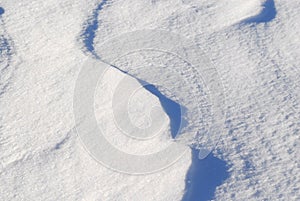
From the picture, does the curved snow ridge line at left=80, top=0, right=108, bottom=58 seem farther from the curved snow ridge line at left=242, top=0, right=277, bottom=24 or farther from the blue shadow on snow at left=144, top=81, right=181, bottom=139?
the curved snow ridge line at left=242, top=0, right=277, bottom=24

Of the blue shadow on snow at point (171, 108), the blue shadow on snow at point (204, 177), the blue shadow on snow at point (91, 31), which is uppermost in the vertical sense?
the blue shadow on snow at point (91, 31)

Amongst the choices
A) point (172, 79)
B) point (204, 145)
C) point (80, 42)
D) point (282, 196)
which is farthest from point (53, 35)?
point (282, 196)

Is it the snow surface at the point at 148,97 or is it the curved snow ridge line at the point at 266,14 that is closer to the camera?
the snow surface at the point at 148,97

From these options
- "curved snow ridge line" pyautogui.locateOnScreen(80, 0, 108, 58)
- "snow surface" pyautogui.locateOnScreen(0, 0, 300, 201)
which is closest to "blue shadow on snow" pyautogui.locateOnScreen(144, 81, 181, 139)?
"snow surface" pyautogui.locateOnScreen(0, 0, 300, 201)

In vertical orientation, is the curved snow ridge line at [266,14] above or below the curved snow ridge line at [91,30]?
below

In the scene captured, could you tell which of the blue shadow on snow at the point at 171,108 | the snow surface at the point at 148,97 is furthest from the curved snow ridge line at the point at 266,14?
the blue shadow on snow at the point at 171,108

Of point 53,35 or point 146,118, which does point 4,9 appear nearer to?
point 53,35

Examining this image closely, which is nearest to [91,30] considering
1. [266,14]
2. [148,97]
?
[148,97]

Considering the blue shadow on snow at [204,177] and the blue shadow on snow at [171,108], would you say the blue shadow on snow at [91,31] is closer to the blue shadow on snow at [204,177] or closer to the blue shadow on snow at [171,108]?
the blue shadow on snow at [171,108]
